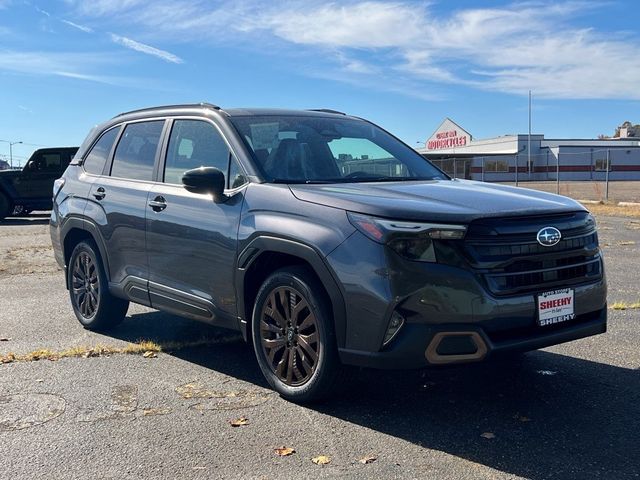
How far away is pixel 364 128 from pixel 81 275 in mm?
2960

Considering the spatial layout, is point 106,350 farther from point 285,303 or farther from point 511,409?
point 511,409

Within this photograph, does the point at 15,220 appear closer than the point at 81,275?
No

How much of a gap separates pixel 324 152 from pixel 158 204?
132cm

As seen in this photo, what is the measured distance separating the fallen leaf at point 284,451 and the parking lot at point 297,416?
3 centimetres

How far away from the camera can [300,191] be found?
4.38 metres

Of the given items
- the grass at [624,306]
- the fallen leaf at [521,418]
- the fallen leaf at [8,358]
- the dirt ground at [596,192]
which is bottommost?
the dirt ground at [596,192]

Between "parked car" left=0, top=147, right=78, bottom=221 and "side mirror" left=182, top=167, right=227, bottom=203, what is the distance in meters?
17.3

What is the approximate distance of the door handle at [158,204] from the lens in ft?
17.4

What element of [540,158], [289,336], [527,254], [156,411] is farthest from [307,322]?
[540,158]

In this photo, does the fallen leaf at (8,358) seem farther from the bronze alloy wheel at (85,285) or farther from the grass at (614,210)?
the grass at (614,210)

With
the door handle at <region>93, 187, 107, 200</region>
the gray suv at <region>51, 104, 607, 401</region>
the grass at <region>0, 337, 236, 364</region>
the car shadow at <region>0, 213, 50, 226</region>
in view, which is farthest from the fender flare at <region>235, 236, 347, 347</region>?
the car shadow at <region>0, 213, 50, 226</region>

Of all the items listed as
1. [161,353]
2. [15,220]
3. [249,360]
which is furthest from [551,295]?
[15,220]

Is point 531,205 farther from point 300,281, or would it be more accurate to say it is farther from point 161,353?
point 161,353

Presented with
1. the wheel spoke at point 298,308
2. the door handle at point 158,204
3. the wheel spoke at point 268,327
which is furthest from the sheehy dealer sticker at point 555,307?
the door handle at point 158,204
